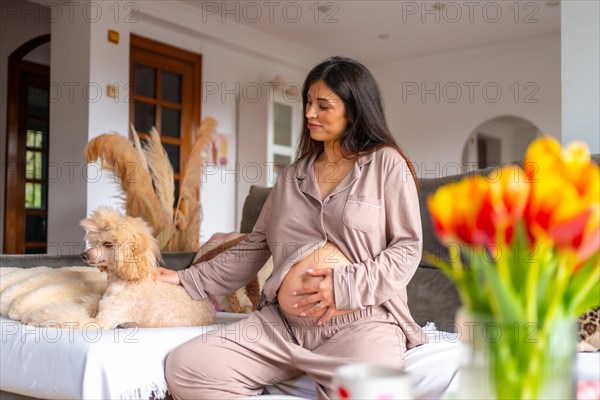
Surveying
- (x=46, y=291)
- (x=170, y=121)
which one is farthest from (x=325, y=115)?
(x=170, y=121)

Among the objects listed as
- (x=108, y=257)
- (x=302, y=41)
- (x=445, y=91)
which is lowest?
(x=108, y=257)

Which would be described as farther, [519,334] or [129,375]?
[129,375]

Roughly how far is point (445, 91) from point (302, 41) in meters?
1.69

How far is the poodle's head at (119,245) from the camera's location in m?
1.83

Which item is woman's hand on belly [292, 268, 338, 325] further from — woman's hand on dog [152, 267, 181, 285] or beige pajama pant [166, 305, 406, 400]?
woman's hand on dog [152, 267, 181, 285]

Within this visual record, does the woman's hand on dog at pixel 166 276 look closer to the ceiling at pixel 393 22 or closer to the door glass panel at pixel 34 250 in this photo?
the ceiling at pixel 393 22

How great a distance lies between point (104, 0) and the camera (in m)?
4.61

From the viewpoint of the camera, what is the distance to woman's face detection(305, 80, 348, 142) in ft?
5.98

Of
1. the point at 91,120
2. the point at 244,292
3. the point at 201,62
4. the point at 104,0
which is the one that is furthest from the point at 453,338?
A: the point at 201,62

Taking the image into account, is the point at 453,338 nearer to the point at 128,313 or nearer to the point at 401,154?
the point at 401,154

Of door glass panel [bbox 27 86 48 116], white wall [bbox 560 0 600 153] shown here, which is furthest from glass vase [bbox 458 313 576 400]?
door glass panel [bbox 27 86 48 116]

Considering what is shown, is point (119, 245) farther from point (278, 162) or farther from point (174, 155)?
point (278, 162)

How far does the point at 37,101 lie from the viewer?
238 inches

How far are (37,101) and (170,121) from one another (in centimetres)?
149
